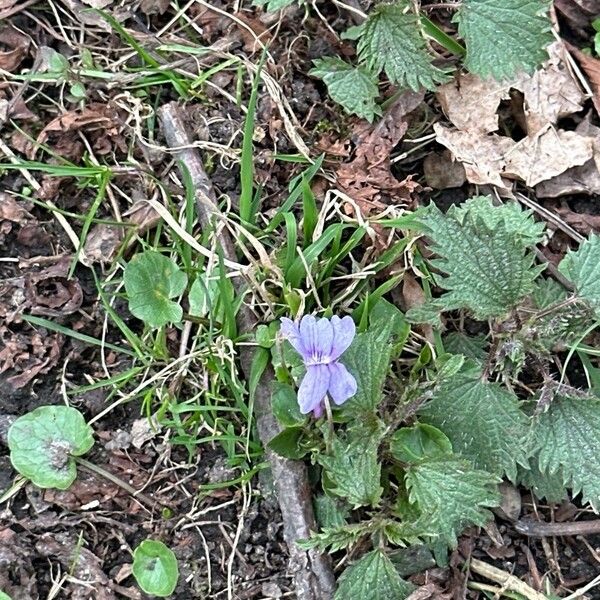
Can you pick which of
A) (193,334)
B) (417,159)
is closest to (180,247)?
(193,334)

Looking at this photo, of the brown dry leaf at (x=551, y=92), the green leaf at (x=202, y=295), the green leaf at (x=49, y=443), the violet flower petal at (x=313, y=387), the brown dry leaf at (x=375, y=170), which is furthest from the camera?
the brown dry leaf at (x=551, y=92)

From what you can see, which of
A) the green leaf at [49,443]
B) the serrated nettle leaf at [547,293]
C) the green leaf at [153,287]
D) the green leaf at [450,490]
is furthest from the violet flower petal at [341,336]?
the green leaf at [49,443]

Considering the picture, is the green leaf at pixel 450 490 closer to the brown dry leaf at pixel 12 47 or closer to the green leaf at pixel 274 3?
the green leaf at pixel 274 3

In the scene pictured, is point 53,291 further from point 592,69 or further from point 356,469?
point 592,69

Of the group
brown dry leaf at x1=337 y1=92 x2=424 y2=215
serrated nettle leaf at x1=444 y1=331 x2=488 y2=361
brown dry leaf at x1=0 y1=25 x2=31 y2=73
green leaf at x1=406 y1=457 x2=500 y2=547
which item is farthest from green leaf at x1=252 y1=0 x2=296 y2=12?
green leaf at x1=406 y1=457 x2=500 y2=547

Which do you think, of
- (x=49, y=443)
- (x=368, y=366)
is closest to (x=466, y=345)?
(x=368, y=366)
